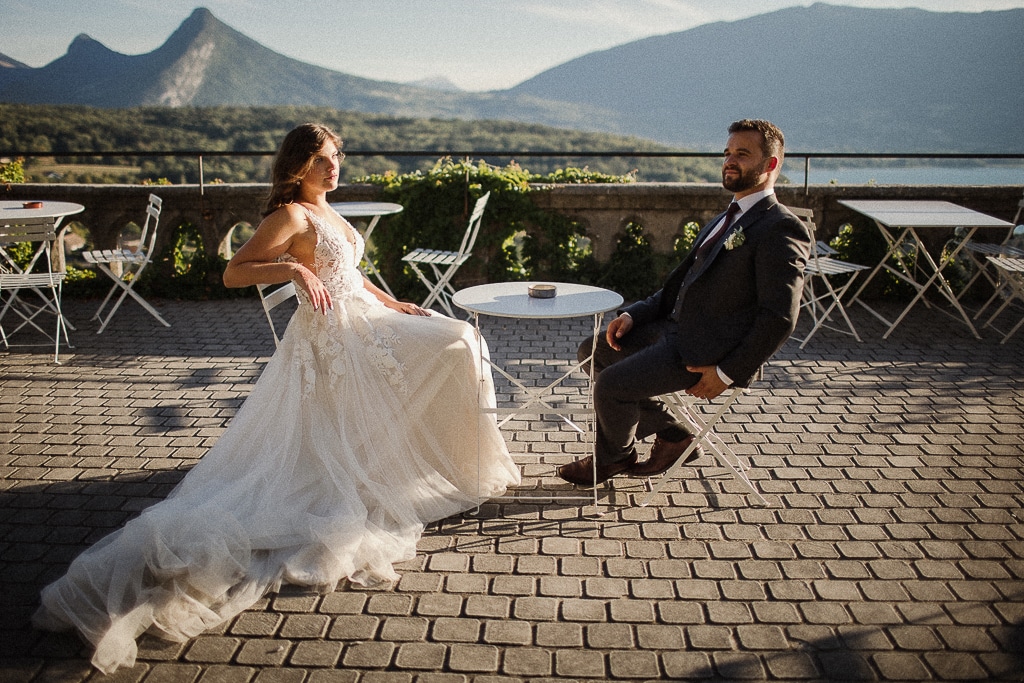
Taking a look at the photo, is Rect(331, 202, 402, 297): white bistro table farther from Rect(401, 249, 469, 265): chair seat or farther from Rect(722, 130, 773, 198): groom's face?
Rect(722, 130, 773, 198): groom's face

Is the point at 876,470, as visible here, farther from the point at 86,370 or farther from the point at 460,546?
the point at 86,370

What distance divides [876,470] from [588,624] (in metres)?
2.14

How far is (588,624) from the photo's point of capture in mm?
2785

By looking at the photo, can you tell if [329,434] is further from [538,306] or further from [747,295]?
[747,295]

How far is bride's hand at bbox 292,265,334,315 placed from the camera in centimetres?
356

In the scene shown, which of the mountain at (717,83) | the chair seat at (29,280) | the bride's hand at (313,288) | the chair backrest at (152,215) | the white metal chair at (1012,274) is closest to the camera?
the bride's hand at (313,288)

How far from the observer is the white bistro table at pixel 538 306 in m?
3.74

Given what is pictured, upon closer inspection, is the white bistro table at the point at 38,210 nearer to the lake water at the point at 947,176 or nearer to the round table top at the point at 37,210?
the round table top at the point at 37,210

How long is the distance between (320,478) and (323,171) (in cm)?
149

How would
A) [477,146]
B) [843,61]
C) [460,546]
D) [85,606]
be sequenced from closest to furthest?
1. [85,606]
2. [460,546]
3. [477,146]
4. [843,61]

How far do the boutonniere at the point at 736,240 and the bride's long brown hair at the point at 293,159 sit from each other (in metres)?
1.98

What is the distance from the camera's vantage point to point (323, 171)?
3.74m

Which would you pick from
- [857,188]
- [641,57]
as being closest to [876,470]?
[857,188]

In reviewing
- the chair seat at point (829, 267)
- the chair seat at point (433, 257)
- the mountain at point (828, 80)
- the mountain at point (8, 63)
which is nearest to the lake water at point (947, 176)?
the chair seat at point (829, 267)
